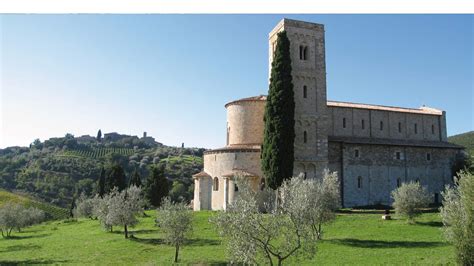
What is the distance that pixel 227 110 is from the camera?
4462cm

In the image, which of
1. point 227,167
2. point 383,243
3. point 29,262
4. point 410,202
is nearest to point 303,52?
point 227,167

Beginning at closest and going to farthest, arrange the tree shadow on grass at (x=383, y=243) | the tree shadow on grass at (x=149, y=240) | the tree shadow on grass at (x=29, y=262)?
the tree shadow on grass at (x=383, y=243)
the tree shadow on grass at (x=29, y=262)
the tree shadow on grass at (x=149, y=240)

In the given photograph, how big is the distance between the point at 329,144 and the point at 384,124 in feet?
31.8

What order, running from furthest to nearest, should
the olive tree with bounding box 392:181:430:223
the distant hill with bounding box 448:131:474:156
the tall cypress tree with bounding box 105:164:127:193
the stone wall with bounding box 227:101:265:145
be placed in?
the distant hill with bounding box 448:131:474:156 → the tall cypress tree with bounding box 105:164:127:193 → the stone wall with bounding box 227:101:265:145 → the olive tree with bounding box 392:181:430:223

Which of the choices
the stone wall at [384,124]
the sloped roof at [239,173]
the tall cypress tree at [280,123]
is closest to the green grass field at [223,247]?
the sloped roof at [239,173]

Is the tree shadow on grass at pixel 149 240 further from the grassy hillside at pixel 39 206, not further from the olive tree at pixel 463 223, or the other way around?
the grassy hillside at pixel 39 206

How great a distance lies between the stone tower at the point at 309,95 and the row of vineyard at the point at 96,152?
102714 mm

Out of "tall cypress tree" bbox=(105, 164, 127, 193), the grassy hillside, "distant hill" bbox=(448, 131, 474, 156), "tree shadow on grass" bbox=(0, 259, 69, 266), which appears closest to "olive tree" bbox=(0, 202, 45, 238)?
"tall cypress tree" bbox=(105, 164, 127, 193)

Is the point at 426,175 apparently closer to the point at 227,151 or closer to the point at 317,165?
the point at 317,165

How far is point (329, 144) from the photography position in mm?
42625

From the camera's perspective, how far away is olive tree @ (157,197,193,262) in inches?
926

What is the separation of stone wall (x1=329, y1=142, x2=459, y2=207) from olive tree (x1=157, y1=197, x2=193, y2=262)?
72.3 feet

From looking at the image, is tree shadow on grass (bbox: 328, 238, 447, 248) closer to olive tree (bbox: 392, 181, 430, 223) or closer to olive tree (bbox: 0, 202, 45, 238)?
olive tree (bbox: 392, 181, 430, 223)

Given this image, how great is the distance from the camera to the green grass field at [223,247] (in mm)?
20688
